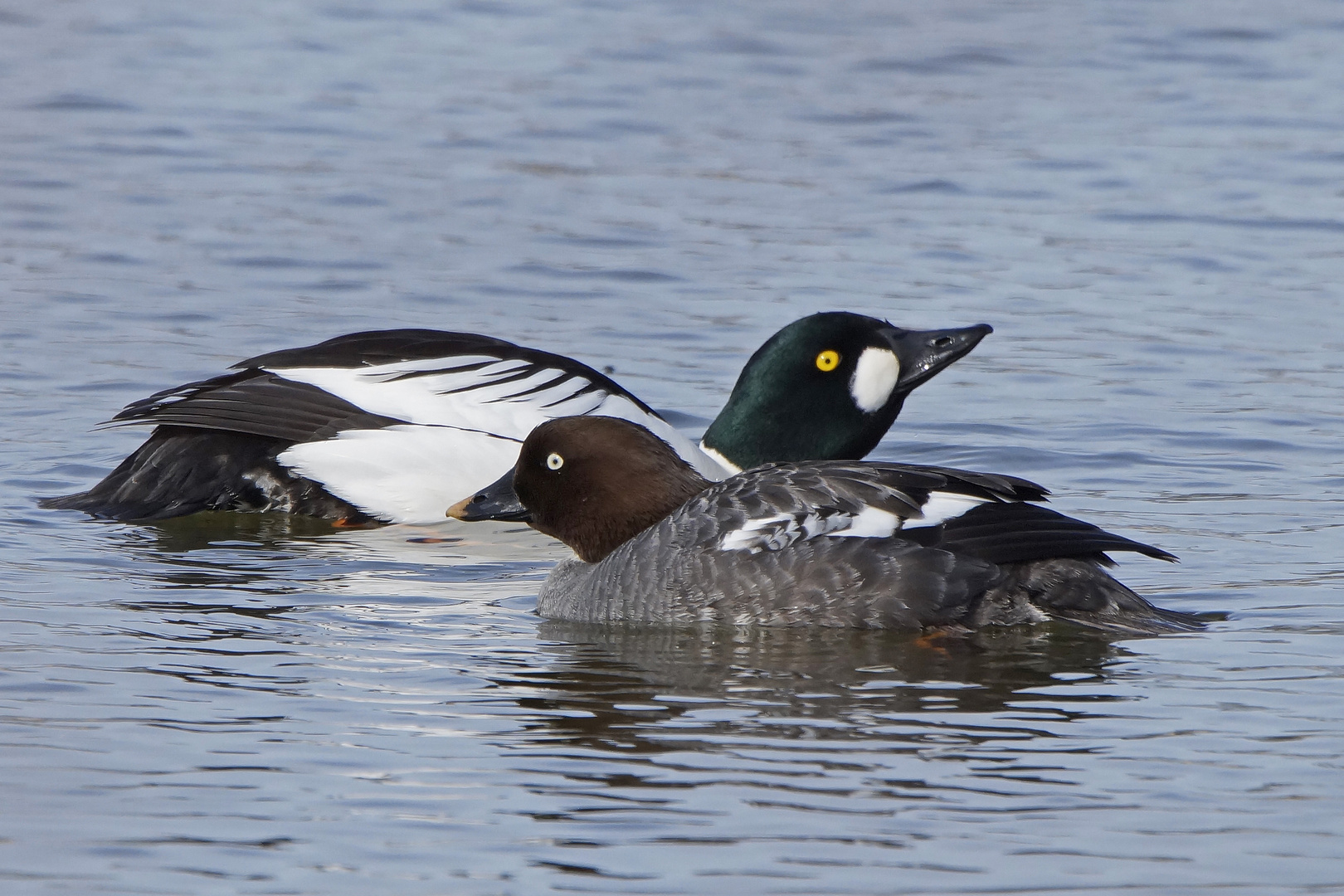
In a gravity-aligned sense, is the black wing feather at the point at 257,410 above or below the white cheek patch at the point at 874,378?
below

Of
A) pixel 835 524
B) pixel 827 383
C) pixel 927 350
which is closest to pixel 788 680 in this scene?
pixel 835 524

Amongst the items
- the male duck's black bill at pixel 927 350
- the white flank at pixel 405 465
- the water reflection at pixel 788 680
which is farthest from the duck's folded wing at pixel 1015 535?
the white flank at pixel 405 465

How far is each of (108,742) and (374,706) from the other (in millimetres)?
785

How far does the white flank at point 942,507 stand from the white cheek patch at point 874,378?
1.98 meters

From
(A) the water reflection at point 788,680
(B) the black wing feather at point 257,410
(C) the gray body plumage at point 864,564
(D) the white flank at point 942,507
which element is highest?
(B) the black wing feather at point 257,410

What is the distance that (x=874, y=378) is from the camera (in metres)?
9.20

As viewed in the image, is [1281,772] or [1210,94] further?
[1210,94]

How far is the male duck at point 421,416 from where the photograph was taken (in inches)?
348

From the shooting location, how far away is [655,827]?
17.2 feet

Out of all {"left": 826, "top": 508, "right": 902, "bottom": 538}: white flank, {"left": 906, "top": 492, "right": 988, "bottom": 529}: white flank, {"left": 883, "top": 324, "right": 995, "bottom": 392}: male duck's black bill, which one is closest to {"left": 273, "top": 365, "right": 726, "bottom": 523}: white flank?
{"left": 883, "top": 324, "right": 995, "bottom": 392}: male duck's black bill

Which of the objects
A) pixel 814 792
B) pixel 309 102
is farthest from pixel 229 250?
pixel 814 792

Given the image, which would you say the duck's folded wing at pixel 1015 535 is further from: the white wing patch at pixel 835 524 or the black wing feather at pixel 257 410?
the black wing feather at pixel 257 410

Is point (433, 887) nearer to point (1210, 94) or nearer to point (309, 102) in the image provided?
point (309, 102)

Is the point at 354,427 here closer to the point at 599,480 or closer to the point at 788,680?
the point at 599,480
